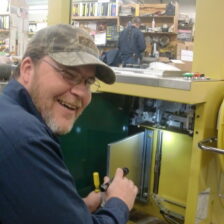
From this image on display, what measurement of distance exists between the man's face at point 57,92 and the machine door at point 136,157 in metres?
0.43

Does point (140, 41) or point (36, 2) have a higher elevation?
point (36, 2)

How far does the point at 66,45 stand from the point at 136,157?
88 cm

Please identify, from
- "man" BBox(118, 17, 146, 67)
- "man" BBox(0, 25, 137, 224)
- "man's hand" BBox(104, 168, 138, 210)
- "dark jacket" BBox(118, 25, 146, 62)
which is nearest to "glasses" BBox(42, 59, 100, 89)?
"man" BBox(0, 25, 137, 224)

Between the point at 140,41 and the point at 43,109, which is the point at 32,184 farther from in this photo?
the point at 140,41

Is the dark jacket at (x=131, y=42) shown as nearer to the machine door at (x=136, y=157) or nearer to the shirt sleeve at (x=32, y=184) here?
the machine door at (x=136, y=157)

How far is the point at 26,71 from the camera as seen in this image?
86 centimetres

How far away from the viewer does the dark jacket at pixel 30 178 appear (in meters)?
0.63

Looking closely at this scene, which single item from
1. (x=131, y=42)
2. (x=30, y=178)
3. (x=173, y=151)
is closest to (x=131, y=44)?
(x=131, y=42)

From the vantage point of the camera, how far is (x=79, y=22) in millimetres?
7359

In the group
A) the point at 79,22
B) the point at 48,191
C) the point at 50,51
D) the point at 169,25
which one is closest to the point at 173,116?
the point at 50,51

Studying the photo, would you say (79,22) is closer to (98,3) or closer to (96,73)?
(98,3)

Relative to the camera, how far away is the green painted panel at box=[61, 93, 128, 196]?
4.31 feet

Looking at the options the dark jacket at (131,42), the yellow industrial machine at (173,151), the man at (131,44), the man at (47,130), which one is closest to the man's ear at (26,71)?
the man at (47,130)

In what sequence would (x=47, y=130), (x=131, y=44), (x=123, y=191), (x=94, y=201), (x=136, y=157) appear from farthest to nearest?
(x=131, y=44) → (x=136, y=157) → (x=94, y=201) → (x=123, y=191) → (x=47, y=130)
